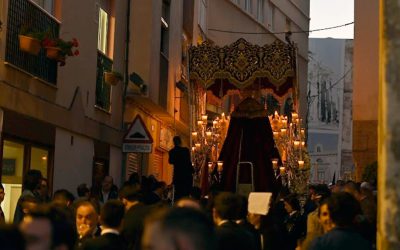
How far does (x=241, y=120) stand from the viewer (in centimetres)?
2370

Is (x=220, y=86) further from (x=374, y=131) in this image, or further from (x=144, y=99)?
(x=374, y=131)

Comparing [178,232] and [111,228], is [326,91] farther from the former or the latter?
[178,232]

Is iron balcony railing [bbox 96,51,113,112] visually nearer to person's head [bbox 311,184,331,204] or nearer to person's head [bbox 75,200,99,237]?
person's head [bbox 311,184,331,204]

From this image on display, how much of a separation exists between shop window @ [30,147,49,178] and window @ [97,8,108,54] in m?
4.20

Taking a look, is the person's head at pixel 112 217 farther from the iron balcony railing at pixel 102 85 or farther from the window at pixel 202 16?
the window at pixel 202 16

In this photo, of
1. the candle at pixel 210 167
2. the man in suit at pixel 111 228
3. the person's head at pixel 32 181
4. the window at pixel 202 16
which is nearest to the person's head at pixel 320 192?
the person's head at pixel 32 181

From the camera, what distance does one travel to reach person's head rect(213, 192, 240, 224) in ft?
27.4

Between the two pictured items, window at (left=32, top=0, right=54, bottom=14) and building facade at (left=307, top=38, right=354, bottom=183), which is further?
building facade at (left=307, top=38, right=354, bottom=183)

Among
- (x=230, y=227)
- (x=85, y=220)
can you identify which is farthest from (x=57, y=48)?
(x=230, y=227)

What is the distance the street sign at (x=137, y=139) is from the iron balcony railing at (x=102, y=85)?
3.89 m

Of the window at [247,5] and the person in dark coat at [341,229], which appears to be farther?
the window at [247,5]

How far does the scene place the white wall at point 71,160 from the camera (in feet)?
61.8

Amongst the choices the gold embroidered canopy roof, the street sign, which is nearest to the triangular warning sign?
the street sign

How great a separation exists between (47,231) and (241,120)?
63.6 feet
